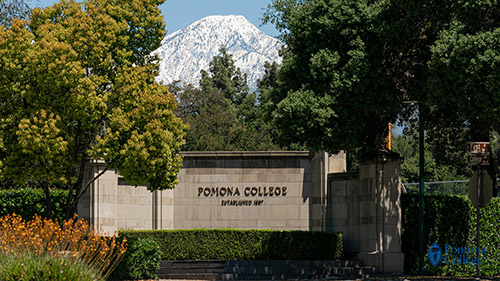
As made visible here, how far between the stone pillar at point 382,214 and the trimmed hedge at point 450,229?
47 cm

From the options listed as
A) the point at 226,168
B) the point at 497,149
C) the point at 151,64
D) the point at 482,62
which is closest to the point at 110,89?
the point at 151,64

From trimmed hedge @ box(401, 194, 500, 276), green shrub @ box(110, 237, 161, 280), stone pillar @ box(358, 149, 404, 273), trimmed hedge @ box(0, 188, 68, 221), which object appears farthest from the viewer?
trimmed hedge @ box(0, 188, 68, 221)

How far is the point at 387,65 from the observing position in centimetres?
2616

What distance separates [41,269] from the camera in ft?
50.6

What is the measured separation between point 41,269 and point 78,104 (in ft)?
28.8

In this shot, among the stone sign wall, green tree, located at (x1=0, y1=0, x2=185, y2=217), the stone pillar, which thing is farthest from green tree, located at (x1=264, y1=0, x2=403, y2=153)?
the stone sign wall

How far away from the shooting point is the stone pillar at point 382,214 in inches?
1089

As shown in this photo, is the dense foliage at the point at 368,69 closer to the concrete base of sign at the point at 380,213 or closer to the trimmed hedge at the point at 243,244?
the concrete base of sign at the point at 380,213

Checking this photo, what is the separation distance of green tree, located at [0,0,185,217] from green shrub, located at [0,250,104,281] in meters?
7.15

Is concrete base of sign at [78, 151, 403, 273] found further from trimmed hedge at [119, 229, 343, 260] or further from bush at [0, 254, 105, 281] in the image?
bush at [0, 254, 105, 281]

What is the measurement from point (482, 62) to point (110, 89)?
40.6ft

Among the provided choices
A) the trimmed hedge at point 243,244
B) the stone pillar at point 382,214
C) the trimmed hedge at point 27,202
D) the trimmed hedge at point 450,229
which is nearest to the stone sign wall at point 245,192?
the trimmed hedge at point 243,244

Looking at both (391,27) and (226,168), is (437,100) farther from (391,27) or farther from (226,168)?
(226,168)

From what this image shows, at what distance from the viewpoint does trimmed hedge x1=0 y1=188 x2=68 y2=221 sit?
98.6 feet
